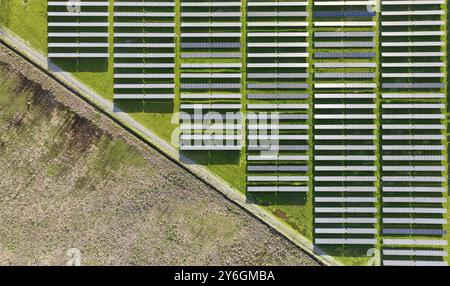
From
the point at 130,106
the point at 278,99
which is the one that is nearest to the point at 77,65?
the point at 130,106

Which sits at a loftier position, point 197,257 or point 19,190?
point 19,190

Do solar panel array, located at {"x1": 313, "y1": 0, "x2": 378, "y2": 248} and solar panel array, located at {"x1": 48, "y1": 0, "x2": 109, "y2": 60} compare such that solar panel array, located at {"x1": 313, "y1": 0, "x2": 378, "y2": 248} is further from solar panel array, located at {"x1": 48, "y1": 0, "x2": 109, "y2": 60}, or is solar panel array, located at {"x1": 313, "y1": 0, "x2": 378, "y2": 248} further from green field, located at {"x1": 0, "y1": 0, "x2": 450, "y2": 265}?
solar panel array, located at {"x1": 48, "y1": 0, "x2": 109, "y2": 60}

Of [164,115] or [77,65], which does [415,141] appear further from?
[77,65]

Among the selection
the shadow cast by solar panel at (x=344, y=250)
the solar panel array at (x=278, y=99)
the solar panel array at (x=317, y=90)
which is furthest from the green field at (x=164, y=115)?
the shadow cast by solar panel at (x=344, y=250)

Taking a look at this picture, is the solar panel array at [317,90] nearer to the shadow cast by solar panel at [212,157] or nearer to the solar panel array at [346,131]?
the solar panel array at [346,131]
